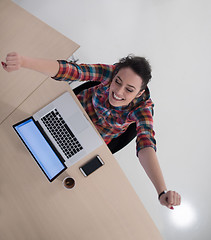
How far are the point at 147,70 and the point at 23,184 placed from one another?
0.93 metres

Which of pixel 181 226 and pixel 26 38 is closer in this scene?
pixel 26 38

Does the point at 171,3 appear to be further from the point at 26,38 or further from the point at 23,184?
the point at 23,184

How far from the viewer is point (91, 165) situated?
4.23 ft

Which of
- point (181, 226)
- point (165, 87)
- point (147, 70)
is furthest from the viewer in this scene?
point (165, 87)

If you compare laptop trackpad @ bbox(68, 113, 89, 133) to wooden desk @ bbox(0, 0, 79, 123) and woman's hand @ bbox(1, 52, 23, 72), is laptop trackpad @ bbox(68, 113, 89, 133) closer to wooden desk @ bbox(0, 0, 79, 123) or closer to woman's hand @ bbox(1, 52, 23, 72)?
wooden desk @ bbox(0, 0, 79, 123)

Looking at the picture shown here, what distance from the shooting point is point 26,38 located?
138 centimetres

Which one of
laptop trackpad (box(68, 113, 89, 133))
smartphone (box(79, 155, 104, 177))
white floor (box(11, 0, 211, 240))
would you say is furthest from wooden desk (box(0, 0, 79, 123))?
white floor (box(11, 0, 211, 240))

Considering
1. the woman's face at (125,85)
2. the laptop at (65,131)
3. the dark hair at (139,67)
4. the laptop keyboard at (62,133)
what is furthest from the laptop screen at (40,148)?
the dark hair at (139,67)

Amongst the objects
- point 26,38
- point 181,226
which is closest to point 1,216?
point 26,38

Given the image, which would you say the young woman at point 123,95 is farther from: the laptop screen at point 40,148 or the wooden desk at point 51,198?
the laptop screen at point 40,148

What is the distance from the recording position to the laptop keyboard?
130 cm

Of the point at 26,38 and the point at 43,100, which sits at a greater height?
the point at 26,38

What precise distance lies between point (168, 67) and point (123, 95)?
3.93 ft

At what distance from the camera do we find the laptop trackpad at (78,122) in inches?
52.2
